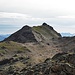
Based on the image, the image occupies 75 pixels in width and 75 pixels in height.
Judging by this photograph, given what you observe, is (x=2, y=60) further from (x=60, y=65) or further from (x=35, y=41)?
(x=60, y=65)

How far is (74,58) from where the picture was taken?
59250 mm

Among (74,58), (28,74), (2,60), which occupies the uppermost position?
(74,58)

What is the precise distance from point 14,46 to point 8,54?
14.7 metres

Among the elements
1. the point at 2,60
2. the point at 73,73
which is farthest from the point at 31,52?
Result: the point at 73,73

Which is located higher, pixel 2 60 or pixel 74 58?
pixel 74 58

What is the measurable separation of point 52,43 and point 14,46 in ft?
119

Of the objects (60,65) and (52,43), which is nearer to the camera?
(60,65)

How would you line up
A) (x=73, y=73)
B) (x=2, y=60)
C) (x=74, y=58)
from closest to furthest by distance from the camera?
1. (x=73, y=73)
2. (x=74, y=58)
3. (x=2, y=60)

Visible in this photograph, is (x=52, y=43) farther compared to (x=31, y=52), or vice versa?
(x=52, y=43)

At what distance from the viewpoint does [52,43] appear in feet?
644

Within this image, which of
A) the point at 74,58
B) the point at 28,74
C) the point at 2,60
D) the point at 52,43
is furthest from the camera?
the point at 52,43

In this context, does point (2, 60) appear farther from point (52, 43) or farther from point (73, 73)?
point (73, 73)

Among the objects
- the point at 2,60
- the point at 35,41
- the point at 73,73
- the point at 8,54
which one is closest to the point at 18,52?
the point at 8,54

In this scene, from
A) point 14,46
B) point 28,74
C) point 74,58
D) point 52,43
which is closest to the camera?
point 74,58
